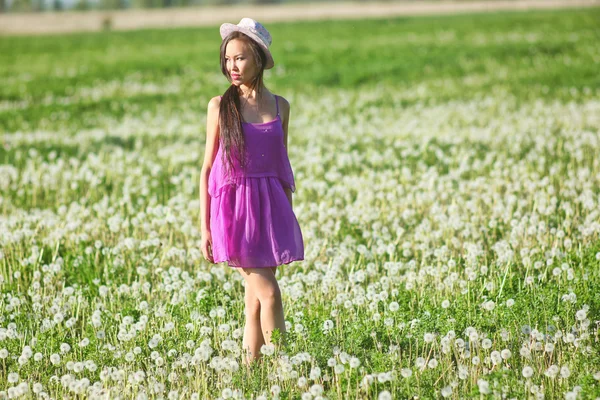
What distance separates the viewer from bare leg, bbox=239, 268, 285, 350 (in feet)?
16.5

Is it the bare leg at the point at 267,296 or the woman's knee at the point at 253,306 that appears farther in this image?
the woman's knee at the point at 253,306

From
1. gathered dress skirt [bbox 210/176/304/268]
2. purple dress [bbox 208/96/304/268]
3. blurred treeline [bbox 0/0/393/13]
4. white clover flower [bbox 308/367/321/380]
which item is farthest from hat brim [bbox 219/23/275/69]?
blurred treeline [bbox 0/0/393/13]

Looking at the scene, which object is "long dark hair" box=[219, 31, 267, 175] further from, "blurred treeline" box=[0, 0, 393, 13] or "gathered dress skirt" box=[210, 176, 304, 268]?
"blurred treeline" box=[0, 0, 393, 13]

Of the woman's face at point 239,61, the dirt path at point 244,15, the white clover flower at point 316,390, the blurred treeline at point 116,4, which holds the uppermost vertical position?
the blurred treeline at point 116,4

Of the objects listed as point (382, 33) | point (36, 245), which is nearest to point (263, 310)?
point (36, 245)

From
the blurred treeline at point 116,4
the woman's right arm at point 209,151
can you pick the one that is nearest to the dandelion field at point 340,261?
the woman's right arm at point 209,151

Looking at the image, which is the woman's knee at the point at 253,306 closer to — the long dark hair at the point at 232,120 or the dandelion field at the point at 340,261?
the dandelion field at the point at 340,261

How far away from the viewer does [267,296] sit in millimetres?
5047

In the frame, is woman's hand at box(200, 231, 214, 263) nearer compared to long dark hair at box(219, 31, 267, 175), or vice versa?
long dark hair at box(219, 31, 267, 175)

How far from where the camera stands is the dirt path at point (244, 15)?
218ft

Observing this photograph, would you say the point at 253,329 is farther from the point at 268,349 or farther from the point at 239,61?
the point at 239,61

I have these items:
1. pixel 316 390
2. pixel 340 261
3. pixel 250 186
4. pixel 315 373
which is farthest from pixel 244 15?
pixel 316 390

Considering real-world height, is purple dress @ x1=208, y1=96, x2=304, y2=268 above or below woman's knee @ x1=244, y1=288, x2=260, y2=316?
above

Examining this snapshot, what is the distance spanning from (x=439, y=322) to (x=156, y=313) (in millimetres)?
1918
